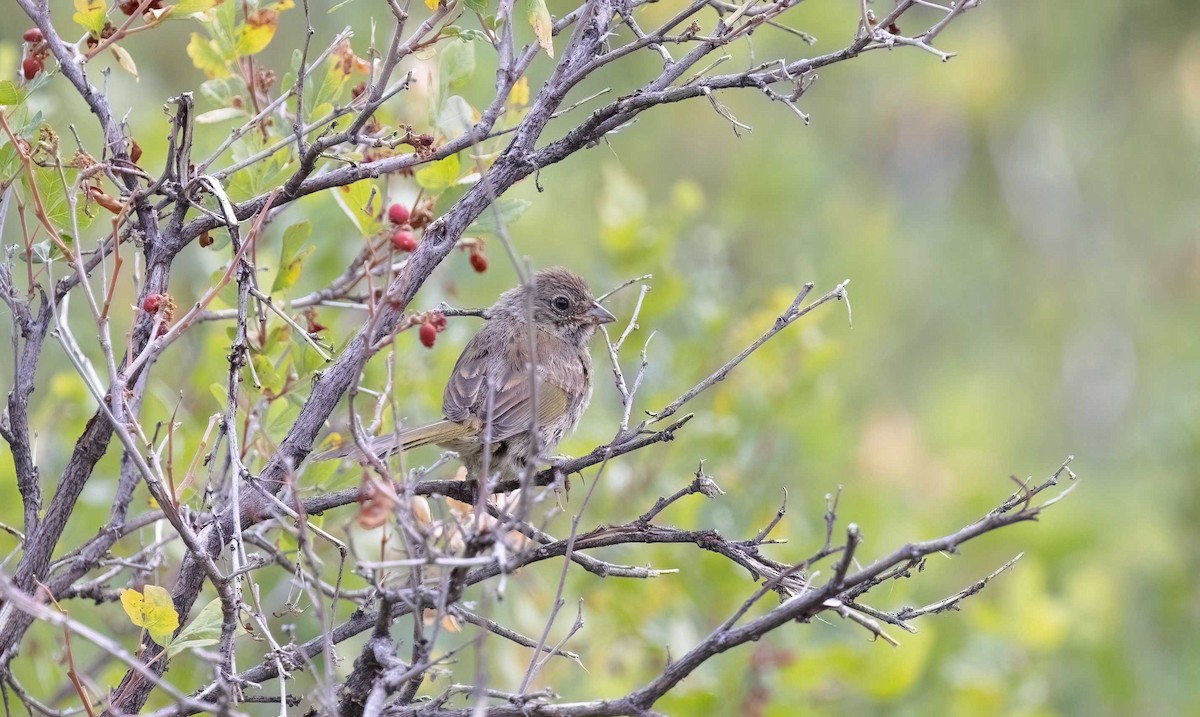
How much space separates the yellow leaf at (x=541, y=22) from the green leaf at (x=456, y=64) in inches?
21.5

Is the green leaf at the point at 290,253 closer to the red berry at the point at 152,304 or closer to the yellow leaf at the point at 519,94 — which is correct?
the red berry at the point at 152,304

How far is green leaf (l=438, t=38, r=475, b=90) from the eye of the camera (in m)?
3.51

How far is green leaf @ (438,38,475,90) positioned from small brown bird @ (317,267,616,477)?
65cm

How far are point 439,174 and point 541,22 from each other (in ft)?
2.11

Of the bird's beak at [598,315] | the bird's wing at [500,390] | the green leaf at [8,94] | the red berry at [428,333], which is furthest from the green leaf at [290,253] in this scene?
the bird's beak at [598,315]

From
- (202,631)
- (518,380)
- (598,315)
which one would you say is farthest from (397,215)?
(598,315)

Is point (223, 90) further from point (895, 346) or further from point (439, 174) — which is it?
point (895, 346)

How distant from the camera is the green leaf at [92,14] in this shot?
9.60 feet

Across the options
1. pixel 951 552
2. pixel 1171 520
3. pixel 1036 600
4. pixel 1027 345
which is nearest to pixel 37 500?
pixel 951 552

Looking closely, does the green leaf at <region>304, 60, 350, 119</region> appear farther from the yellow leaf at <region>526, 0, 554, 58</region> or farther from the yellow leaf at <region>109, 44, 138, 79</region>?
the yellow leaf at <region>526, 0, 554, 58</region>

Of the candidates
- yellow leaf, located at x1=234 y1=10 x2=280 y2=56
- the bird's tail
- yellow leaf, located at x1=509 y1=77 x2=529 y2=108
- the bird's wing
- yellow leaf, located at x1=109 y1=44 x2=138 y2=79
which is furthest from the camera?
the bird's wing

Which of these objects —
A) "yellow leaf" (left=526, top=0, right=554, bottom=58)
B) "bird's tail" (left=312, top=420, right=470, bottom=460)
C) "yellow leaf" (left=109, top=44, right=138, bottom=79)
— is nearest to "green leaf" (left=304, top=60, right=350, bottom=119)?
"yellow leaf" (left=109, top=44, right=138, bottom=79)

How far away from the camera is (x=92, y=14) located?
9.60ft

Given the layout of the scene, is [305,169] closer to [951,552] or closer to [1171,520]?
[951,552]
